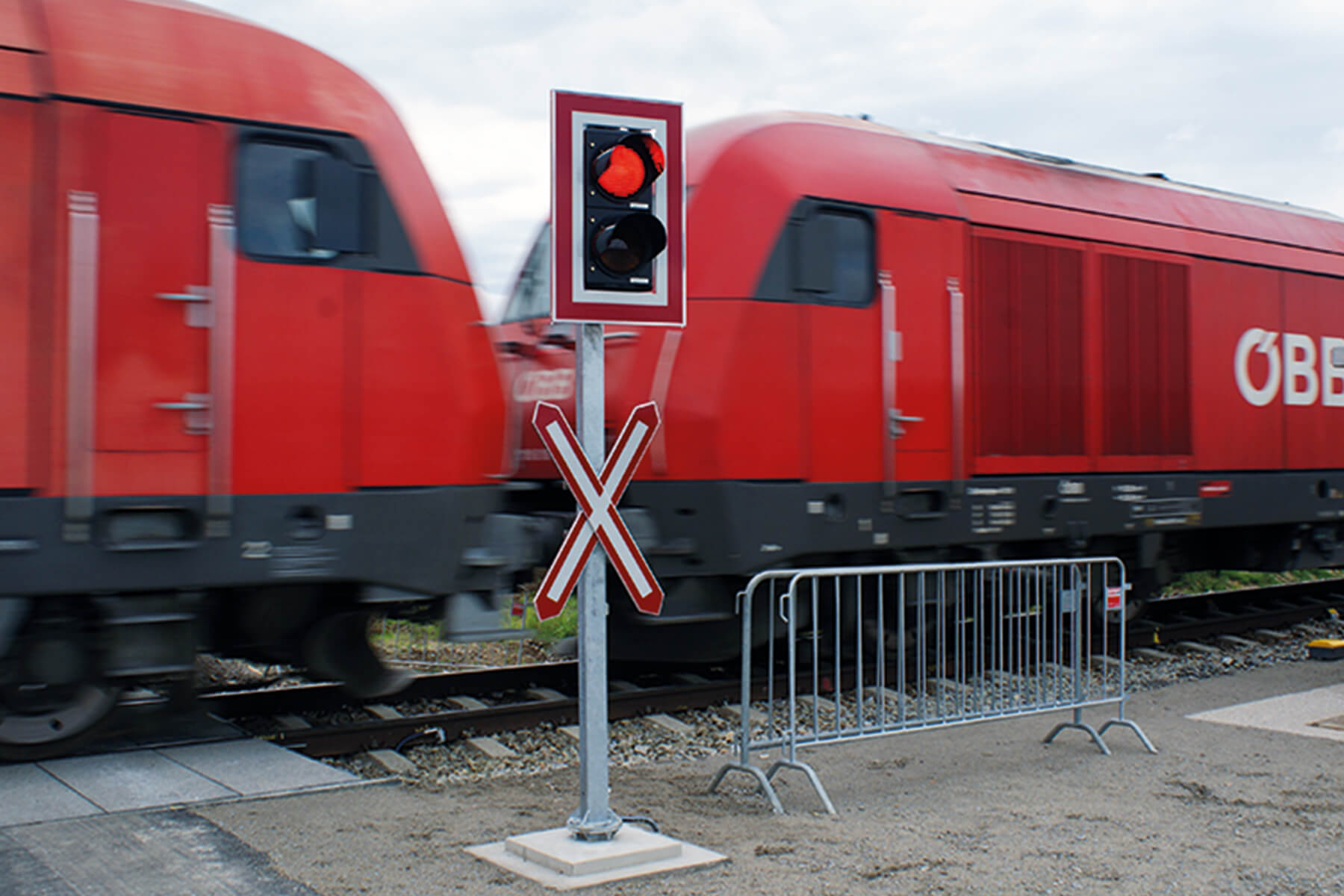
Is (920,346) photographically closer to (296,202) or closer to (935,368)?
(935,368)

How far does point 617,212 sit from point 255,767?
3246mm

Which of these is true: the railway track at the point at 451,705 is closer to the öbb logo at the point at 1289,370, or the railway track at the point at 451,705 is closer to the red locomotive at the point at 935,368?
the red locomotive at the point at 935,368

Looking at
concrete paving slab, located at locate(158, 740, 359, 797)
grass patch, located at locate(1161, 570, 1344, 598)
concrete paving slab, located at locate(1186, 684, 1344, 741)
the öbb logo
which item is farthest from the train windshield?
grass patch, located at locate(1161, 570, 1344, 598)

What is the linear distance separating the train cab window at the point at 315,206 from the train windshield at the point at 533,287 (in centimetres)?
264

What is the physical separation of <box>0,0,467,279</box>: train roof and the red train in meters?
0.02

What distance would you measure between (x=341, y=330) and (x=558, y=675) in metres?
3.23

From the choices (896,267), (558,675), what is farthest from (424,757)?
(896,267)

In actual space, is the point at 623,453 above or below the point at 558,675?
above

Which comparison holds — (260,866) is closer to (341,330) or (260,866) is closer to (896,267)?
(341,330)

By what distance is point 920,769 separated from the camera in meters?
6.56

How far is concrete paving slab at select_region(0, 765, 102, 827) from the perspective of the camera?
17.4 ft

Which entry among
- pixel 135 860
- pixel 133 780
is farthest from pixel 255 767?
pixel 135 860

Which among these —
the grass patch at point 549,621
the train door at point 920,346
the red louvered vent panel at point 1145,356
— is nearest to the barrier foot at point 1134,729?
the train door at point 920,346

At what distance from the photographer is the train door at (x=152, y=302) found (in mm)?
5887
